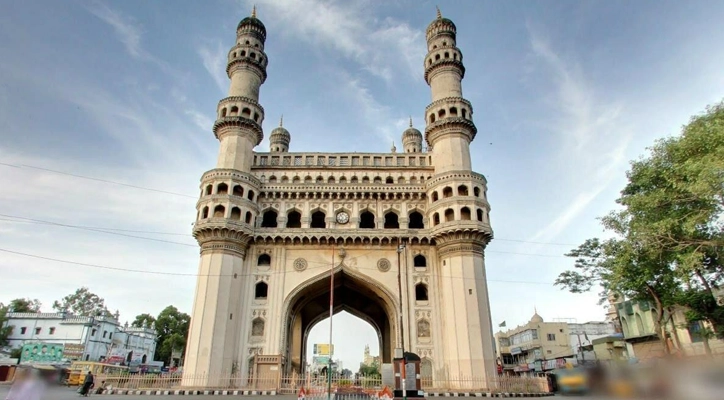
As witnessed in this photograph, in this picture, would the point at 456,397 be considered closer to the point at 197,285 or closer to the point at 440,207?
the point at 440,207

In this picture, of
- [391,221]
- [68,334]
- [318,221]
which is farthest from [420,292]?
[68,334]

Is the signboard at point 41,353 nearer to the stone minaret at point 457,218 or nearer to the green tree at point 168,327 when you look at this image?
the green tree at point 168,327

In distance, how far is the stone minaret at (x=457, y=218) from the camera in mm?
27641

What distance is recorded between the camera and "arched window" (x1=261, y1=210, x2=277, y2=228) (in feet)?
111

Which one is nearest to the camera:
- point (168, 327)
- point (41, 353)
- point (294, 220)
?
A: point (294, 220)

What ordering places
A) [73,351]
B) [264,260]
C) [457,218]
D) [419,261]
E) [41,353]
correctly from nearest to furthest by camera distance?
[457,218], [264,260], [419,261], [41,353], [73,351]

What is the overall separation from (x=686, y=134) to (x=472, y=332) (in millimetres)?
15955

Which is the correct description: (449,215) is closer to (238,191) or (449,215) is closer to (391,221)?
(391,221)

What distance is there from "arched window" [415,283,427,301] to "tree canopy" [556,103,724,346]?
11.5 meters

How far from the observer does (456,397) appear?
24500 mm

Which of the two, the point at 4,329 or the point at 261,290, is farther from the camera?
the point at 4,329

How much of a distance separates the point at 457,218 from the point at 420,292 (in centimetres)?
595

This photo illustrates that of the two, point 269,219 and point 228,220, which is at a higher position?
point 269,219

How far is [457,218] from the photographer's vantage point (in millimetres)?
30484
